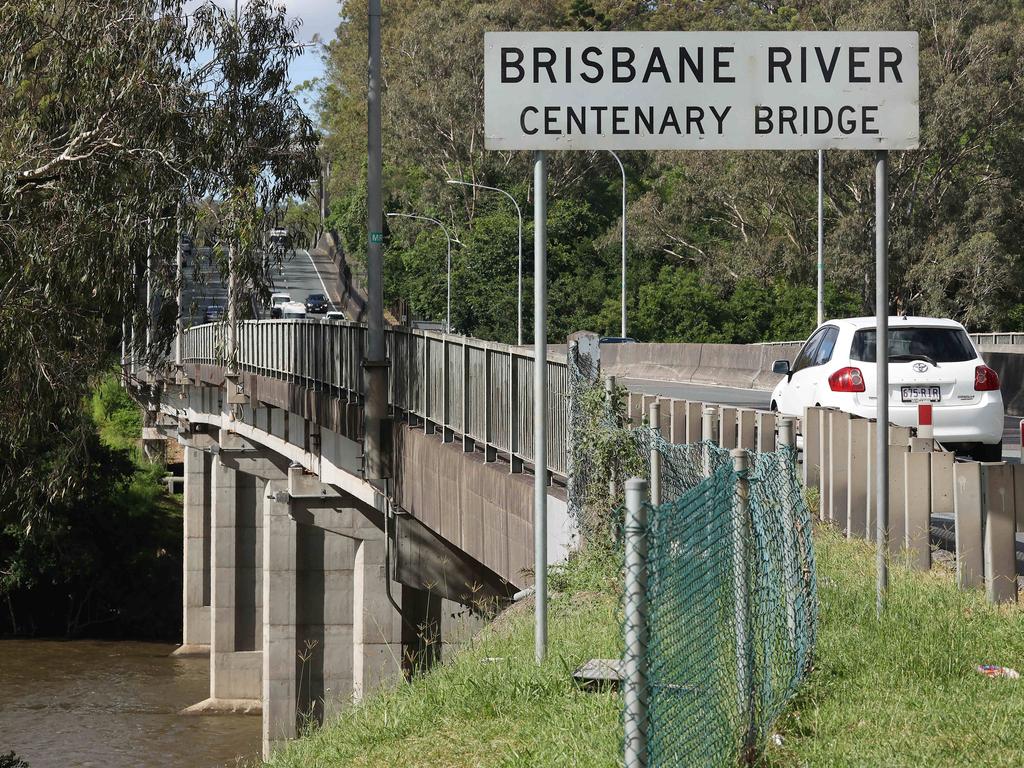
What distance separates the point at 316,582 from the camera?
36844 millimetres

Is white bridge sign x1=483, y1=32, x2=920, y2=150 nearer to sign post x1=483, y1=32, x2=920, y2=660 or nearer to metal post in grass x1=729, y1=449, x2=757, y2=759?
sign post x1=483, y1=32, x2=920, y2=660

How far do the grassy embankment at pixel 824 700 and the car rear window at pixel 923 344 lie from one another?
17.5 ft

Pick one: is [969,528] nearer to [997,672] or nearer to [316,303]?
[997,672]

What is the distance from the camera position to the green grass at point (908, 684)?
5.77 m

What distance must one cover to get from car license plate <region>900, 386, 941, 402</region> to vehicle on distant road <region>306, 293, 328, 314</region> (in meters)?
72.4

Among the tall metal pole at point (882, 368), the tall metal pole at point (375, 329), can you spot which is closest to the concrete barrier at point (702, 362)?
the tall metal pole at point (375, 329)

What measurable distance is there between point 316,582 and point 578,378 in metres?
26.3

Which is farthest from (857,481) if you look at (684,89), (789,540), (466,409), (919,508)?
(466,409)

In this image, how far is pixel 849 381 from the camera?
567 inches

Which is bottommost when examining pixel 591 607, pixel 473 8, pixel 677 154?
pixel 591 607

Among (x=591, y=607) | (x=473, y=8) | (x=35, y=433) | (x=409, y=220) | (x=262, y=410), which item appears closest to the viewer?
(x=591, y=607)

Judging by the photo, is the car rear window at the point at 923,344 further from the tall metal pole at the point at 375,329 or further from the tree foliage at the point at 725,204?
the tree foliage at the point at 725,204

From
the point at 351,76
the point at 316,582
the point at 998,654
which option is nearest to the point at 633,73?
the point at 998,654

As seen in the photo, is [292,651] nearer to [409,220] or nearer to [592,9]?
[409,220]
